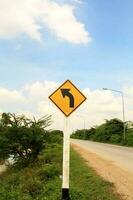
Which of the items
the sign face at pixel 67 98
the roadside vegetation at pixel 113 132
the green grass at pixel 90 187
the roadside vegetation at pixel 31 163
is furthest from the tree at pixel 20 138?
the roadside vegetation at pixel 113 132

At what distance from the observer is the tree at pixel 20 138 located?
27062 mm

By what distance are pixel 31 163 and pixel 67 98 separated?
15.4 meters

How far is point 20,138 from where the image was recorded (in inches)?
1083

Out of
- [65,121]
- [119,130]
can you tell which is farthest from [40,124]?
[119,130]

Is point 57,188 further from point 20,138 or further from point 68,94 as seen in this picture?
point 20,138

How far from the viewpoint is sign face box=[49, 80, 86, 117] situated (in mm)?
12562

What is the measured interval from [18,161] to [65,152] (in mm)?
15433

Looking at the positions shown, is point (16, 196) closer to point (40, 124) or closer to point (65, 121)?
point (65, 121)

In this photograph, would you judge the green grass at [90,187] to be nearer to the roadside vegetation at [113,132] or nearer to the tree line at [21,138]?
the tree line at [21,138]

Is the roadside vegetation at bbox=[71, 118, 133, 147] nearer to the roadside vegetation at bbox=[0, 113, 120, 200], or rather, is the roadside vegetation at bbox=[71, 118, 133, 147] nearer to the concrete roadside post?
the roadside vegetation at bbox=[0, 113, 120, 200]

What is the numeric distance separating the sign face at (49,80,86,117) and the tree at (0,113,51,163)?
1460 cm

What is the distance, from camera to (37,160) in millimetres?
28094

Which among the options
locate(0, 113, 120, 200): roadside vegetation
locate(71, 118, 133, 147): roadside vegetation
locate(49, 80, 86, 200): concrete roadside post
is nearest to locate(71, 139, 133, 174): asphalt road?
locate(0, 113, 120, 200): roadside vegetation

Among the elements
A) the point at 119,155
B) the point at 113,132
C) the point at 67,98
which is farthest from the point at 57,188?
the point at 113,132
